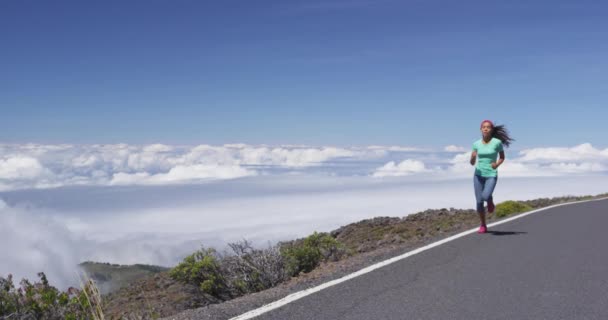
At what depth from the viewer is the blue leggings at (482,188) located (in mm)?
9820

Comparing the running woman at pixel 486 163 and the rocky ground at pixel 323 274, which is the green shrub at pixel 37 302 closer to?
the rocky ground at pixel 323 274

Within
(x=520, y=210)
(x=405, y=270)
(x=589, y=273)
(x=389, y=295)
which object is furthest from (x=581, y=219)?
(x=389, y=295)

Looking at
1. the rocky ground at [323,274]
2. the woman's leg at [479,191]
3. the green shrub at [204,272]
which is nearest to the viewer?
the rocky ground at [323,274]

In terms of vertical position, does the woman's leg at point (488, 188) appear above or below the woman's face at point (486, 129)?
below

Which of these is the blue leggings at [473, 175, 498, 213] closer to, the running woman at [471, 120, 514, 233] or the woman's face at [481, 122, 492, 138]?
the running woman at [471, 120, 514, 233]

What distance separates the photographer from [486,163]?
9.90 meters

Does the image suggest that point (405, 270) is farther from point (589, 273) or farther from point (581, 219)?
point (581, 219)

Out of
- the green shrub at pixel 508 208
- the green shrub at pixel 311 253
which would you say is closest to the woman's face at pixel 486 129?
the green shrub at pixel 311 253

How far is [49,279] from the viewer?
29.6ft

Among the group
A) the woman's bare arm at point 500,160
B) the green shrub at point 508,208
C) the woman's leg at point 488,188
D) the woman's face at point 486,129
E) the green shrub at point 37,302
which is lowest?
the green shrub at point 37,302

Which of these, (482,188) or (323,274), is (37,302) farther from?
(482,188)

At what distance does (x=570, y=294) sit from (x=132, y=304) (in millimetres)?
11394

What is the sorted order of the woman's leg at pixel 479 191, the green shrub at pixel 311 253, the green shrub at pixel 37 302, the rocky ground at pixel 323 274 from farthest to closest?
the woman's leg at pixel 479 191
the green shrub at pixel 311 253
the green shrub at pixel 37 302
the rocky ground at pixel 323 274

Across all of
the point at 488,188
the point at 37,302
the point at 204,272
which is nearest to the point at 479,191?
the point at 488,188
